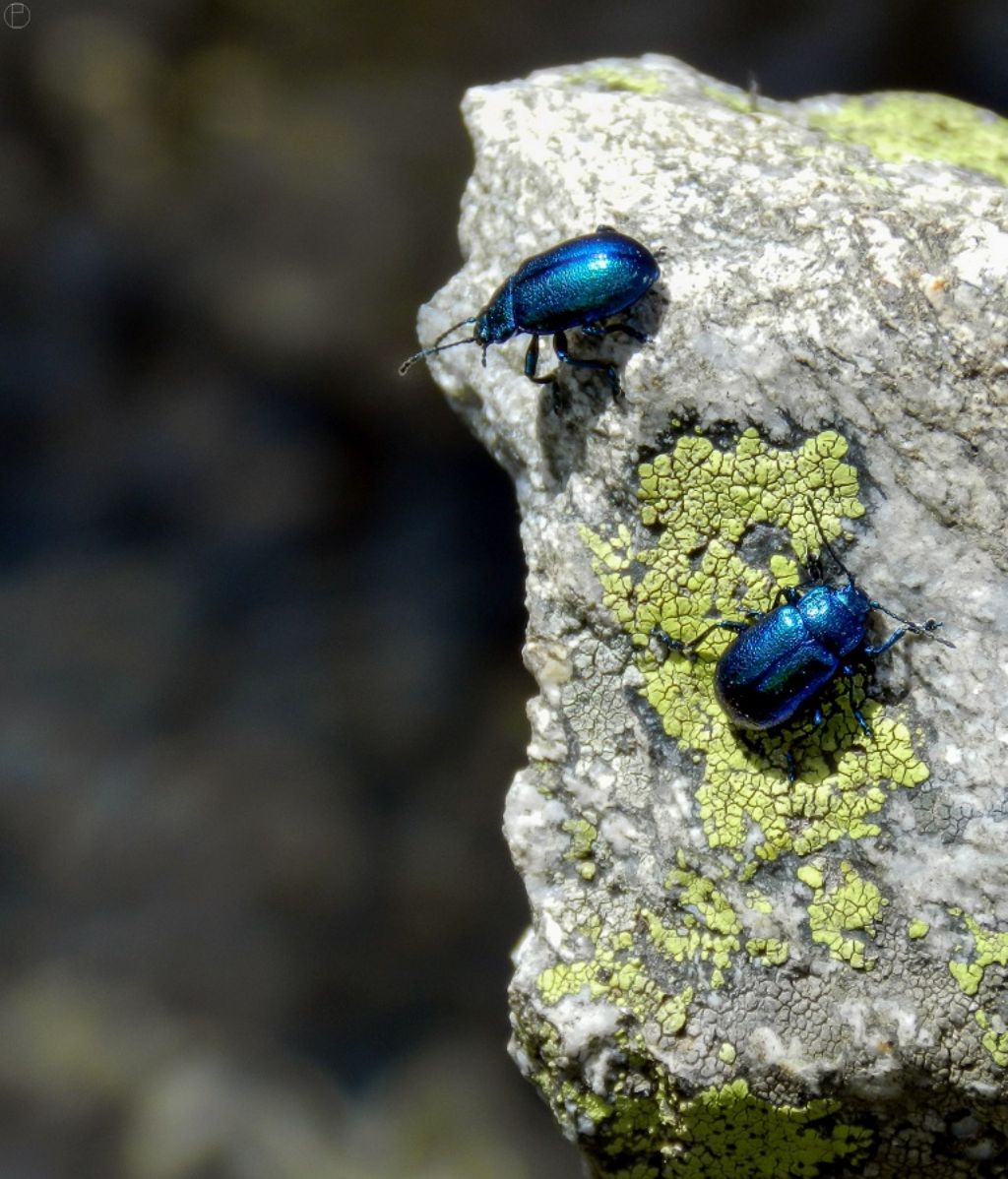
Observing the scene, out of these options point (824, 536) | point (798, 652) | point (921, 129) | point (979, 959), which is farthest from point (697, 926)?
point (921, 129)

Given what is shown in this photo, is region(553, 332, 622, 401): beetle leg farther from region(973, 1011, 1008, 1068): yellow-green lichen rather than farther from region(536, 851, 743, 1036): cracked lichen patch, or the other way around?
region(973, 1011, 1008, 1068): yellow-green lichen

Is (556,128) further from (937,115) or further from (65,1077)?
(65,1077)

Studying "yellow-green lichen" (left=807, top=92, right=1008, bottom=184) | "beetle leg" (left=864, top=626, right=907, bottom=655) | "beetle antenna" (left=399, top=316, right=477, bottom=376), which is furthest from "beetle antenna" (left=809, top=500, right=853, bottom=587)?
"yellow-green lichen" (left=807, top=92, right=1008, bottom=184)

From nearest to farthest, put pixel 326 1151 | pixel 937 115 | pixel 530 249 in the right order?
pixel 530 249 → pixel 937 115 → pixel 326 1151

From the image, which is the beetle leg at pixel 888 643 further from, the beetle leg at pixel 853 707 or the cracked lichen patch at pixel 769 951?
the cracked lichen patch at pixel 769 951

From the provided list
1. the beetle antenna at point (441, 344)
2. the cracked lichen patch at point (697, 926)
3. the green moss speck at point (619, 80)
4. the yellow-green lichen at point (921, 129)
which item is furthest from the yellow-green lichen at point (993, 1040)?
the green moss speck at point (619, 80)

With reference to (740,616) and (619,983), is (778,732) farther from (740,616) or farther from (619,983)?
(619,983)

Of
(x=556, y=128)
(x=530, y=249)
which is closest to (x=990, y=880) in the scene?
(x=530, y=249)
